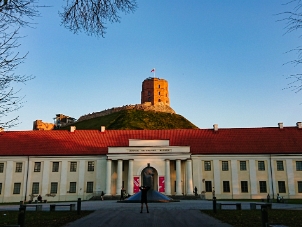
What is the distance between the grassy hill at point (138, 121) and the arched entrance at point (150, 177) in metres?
42.3

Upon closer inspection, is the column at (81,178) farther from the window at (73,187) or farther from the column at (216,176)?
the column at (216,176)

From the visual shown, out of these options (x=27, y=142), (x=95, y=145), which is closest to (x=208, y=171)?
(x=95, y=145)

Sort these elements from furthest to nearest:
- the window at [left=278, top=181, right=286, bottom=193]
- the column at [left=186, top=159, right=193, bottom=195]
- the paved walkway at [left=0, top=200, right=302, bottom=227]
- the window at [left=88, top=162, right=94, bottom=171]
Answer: the window at [left=88, top=162, right=94, bottom=171] → the window at [left=278, top=181, right=286, bottom=193] → the column at [left=186, top=159, right=193, bottom=195] → the paved walkway at [left=0, top=200, right=302, bottom=227]

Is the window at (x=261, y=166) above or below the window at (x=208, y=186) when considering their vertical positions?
above

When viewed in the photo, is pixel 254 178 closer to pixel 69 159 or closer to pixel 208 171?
pixel 208 171

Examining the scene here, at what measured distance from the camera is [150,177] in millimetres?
46031

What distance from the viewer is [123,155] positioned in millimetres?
45781

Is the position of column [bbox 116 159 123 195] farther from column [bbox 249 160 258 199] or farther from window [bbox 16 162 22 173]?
column [bbox 249 160 258 199]

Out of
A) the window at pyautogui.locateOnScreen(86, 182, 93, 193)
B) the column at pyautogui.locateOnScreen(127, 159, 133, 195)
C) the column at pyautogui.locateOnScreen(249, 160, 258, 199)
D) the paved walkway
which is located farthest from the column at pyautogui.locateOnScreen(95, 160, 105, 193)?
the paved walkway

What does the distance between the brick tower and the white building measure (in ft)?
238

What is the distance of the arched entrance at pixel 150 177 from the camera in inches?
1810

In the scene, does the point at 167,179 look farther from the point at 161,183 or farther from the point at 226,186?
the point at 226,186

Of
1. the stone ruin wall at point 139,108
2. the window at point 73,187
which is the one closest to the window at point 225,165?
the window at point 73,187

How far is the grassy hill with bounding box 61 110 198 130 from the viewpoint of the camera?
Result: 3656 inches
